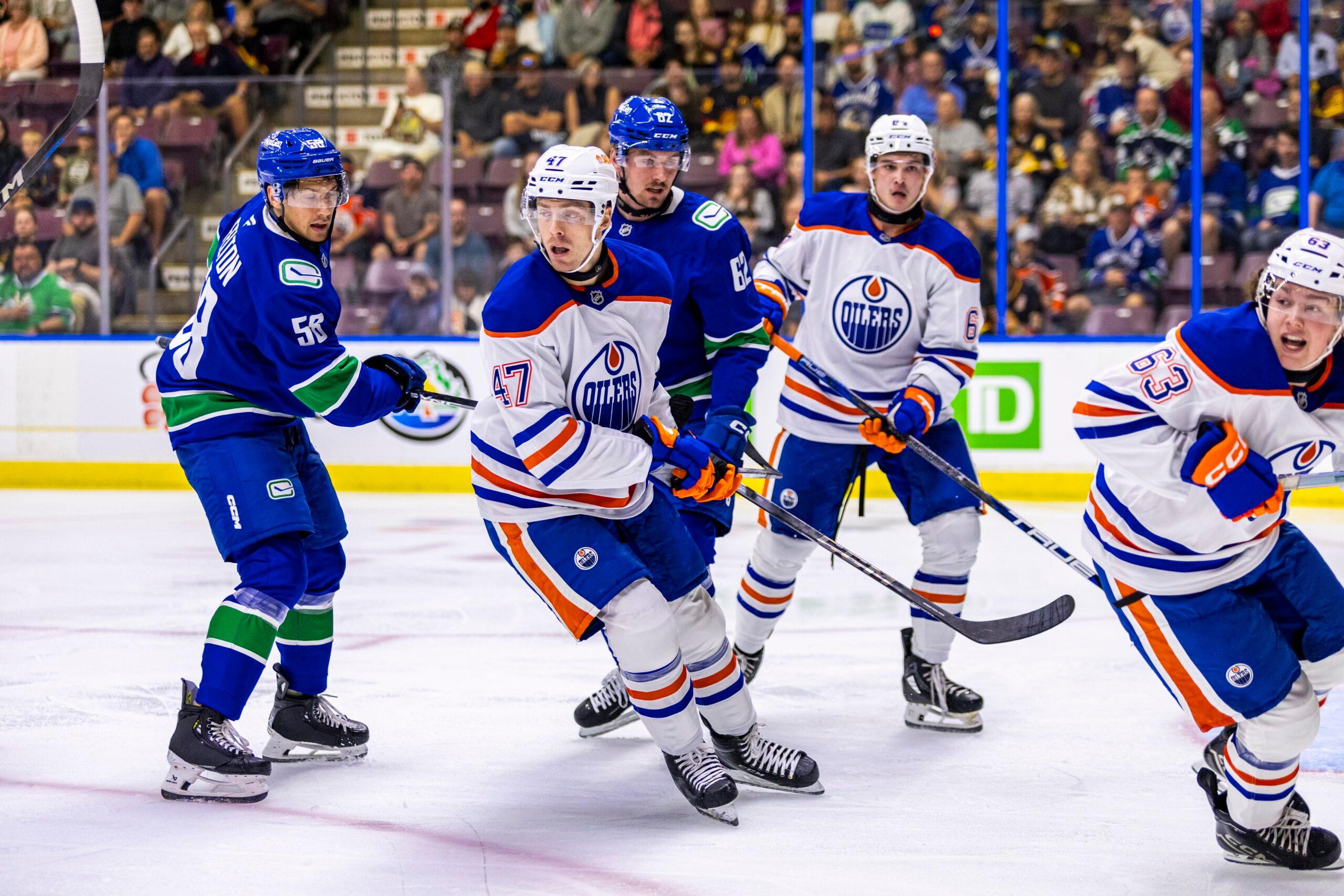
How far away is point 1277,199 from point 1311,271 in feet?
17.3

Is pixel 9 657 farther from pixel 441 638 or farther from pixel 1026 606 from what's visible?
pixel 1026 606

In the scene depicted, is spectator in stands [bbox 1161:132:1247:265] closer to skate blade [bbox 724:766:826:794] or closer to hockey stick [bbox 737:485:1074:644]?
hockey stick [bbox 737:485:1074:644]

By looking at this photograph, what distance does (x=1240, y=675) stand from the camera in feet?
7.40

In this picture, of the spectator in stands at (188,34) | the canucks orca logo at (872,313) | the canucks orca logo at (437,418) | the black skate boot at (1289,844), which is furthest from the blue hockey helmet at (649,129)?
the spectator in stands at (188,34)

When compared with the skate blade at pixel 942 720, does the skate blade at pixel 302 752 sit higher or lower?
higher

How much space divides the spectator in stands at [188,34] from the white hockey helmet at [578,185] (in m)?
6.97

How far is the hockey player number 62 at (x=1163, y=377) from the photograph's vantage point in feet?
7.35

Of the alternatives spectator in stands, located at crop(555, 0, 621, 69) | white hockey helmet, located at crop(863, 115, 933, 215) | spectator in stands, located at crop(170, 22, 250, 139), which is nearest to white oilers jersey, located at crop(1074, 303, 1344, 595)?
white hockey helmet, located at crop(863, 115, 933, 215)

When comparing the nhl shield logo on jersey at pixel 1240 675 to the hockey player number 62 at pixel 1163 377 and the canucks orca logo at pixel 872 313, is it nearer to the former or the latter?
the hockey player number 62 at pixel 1163 377

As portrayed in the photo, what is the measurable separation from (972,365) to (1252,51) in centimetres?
461

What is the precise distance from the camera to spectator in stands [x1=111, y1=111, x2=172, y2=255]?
7.70 meters

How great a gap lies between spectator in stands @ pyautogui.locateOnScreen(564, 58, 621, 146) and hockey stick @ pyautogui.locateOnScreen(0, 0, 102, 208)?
4703 mm

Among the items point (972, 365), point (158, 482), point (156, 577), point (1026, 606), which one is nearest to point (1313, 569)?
point (972, 365)

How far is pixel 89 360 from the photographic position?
24.9ft
